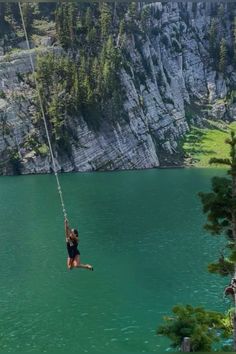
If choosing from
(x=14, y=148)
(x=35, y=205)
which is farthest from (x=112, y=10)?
(x=35, y=205)

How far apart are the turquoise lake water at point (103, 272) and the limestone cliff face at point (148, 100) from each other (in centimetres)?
4062

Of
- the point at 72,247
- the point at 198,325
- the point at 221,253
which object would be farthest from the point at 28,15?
the point at 221,253

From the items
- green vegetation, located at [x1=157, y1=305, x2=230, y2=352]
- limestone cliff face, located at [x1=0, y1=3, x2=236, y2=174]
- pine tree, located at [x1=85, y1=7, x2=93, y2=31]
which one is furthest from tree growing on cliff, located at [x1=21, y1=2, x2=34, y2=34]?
green vegetation, located at [x1=157, y1=305, x2=230, y2=352]

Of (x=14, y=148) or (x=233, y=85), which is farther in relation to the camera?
(x=233, y=85)

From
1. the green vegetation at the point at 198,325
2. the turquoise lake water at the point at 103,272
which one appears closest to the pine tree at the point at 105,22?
the turquoise lake water at the point at 103,272

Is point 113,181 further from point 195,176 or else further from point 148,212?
point 148,212

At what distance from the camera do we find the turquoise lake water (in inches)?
1002

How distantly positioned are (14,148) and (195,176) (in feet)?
133

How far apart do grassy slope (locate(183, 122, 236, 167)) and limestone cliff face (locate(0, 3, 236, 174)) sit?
290 cm

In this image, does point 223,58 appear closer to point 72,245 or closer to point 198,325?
point 72,245

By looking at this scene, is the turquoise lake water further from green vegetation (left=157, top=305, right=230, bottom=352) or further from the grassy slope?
the grassy slope

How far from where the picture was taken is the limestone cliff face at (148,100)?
110750 mm

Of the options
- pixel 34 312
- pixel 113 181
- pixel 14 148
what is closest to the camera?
pixel 34 312

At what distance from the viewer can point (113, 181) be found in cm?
8975
